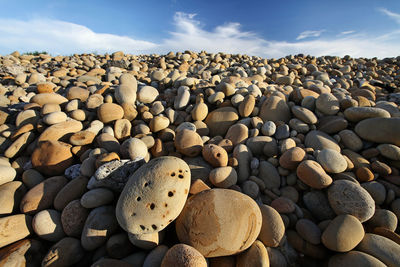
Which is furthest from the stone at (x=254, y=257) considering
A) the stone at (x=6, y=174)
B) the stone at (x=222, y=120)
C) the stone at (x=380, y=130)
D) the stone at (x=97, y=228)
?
the stone at (x=6, y=174)

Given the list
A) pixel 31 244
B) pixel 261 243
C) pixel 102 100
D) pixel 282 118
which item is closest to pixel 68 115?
pixel 102 100

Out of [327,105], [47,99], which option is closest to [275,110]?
[327,105]

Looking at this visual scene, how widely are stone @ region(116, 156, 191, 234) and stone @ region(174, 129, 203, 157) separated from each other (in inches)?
28.9

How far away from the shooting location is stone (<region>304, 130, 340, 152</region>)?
249cm

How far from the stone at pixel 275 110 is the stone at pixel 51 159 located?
2869 millimetres

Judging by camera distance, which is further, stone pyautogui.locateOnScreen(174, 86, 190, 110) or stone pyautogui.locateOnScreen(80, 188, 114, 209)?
stone pyautogui.locateOnScreen(174, 86, 190, 110)

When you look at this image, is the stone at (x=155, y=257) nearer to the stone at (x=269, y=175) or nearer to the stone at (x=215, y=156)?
the stone at (x=215, y=156)

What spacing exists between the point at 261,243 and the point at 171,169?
0.98 metres

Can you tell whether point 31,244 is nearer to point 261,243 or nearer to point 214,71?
point 261,243

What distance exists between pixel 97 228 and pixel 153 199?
63 cm

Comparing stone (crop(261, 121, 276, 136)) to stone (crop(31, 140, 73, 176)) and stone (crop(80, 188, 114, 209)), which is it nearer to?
stone (crop(80, 188, 114, 209))

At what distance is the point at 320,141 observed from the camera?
2.53 metres

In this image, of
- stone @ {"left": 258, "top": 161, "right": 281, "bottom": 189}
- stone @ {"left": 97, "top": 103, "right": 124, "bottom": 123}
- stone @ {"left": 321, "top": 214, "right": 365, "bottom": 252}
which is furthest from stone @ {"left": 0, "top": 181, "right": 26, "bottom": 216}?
stone @ {"left": 321, "top": 214, "right": 365, "bottom": 252}

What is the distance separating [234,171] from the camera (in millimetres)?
2166
